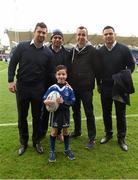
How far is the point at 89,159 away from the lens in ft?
18.8

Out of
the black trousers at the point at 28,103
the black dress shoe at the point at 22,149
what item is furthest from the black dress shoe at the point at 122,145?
the black dress shoe at the point at 22,149

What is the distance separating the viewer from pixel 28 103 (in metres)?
6.02

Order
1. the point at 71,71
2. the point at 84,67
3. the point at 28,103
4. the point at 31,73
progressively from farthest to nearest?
1. the point at 71,71
2. the point at 84,67
3. the point at 28,103
4. the point at 31,73

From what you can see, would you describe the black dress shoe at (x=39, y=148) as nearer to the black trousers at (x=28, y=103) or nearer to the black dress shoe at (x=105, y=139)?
the black trousers at (x=28, y=103)

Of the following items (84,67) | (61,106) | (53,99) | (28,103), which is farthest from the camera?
(84,67)

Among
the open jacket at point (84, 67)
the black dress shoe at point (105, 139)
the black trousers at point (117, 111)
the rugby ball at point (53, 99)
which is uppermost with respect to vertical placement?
the open jacket at point (84, 67)

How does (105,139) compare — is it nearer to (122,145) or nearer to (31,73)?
(122,145)

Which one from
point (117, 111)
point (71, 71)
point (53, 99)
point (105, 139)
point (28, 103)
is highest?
point (71, 71)

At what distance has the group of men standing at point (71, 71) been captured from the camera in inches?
229

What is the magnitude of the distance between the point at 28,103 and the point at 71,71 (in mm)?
1013

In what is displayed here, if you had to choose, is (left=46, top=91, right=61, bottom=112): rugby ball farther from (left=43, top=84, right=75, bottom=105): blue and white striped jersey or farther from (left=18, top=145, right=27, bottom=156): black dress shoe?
(left=18, top=145, right=27, bottom=156): black dress shoe

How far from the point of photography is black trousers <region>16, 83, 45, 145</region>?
5902mm

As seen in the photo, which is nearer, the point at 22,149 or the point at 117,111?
the point at 22,149

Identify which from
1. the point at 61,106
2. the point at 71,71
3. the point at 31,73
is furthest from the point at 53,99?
the point at 71,71
